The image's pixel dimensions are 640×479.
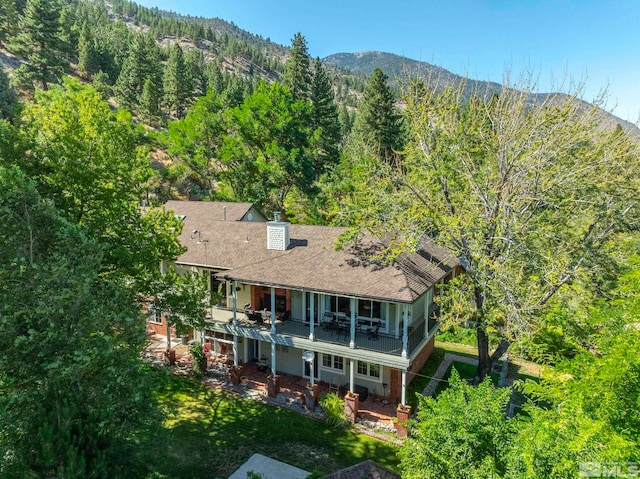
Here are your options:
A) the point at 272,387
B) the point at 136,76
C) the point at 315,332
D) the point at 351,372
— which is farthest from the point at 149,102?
the point at 351,372

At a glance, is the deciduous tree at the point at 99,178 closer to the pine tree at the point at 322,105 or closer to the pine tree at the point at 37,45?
the pine tree at the point at 322,105

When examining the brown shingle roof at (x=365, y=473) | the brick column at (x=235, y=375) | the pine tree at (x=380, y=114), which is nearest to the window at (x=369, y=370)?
the brick column at (x=235, y=375)

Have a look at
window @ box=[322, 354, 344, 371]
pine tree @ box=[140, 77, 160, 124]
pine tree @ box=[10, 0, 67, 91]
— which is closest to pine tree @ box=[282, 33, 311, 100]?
pine tree @ box=[140, 77, 160, 124]

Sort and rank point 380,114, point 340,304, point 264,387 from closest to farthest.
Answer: point 264,387 → point 340,304 → point 380,114

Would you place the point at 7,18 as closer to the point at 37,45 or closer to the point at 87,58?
the point at 87,58

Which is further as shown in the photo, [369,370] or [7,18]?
[7,18]

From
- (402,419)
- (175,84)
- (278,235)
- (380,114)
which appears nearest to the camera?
(402,419)
